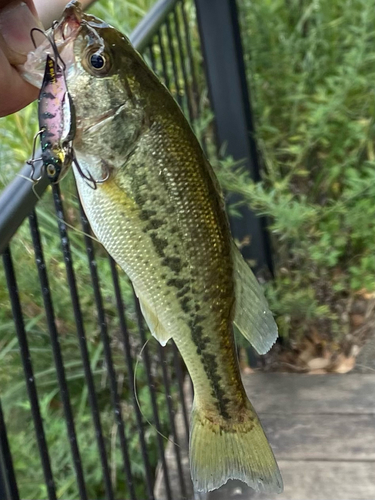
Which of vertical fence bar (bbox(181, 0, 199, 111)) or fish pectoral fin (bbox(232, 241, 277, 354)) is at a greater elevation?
vertical fence bar (bbox(181, 0, 199, 111))

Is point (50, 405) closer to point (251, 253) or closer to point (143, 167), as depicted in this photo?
point (251, 253)

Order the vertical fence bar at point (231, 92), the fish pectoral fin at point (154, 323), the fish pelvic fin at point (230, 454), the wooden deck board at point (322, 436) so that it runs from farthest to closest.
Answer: the vertical fence bar at point (231, 92) → the wooden deck board at point (322, 436) → the fish pelvic fin at point (230, 454) → the fish pectoral fin at point (154, 323)

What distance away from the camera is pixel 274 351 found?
2.85 metres

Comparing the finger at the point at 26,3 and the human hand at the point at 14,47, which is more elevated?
the finger at the point at 26,3

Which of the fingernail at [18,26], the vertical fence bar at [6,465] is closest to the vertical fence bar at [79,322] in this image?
the vertical fence bar at [6,465]

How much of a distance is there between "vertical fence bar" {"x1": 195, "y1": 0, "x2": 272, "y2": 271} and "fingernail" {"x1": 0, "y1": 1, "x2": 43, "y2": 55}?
195 centimetres

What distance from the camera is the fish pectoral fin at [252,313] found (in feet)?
3.36

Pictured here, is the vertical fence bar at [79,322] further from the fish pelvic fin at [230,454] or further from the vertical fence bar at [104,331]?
the fish pelvic fin at [230,454]

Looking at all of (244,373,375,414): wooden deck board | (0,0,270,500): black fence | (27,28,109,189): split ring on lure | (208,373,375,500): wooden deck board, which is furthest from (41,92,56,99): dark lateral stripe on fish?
(244,373,375,414): wooden deck board

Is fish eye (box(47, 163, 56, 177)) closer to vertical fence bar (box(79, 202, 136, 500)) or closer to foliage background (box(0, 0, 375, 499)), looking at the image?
vertical fence bar (box(79, 202, 136, 500))

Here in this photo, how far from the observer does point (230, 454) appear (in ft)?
3.92

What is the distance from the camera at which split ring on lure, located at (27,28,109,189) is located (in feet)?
2.45

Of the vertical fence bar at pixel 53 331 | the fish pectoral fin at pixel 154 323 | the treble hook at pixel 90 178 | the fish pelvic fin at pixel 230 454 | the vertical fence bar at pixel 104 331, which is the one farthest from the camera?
the vertical fence bar at pixel 104 331

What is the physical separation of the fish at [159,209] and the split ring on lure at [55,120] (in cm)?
2
